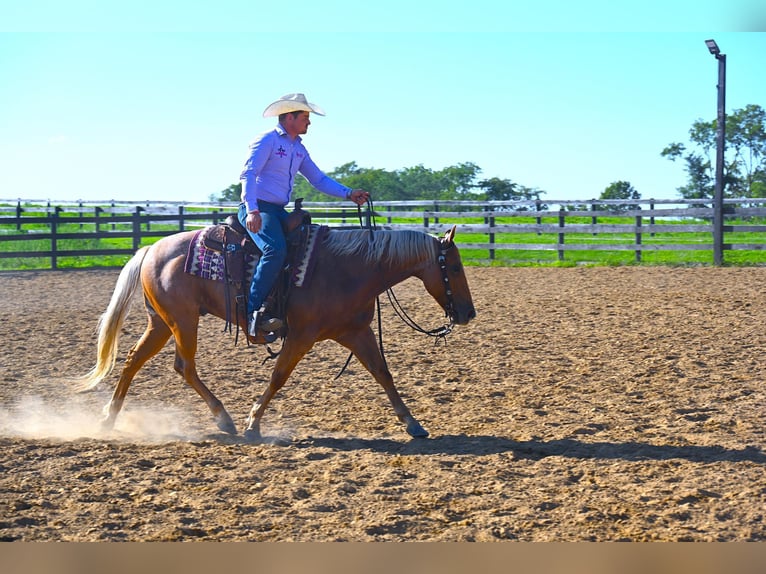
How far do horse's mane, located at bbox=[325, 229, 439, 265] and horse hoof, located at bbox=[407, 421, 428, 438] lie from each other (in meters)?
1.14

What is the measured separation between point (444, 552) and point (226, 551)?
35.7 inches

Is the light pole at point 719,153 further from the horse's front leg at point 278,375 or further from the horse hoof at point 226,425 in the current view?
the horse hoof at point 226,425

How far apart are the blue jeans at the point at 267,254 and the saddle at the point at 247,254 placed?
8 centimetres

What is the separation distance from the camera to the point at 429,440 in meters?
6.05

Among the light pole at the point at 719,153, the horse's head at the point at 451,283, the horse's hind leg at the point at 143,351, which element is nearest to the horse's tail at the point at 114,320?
the horse's hind leg at the point at 143,351

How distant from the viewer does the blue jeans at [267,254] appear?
618 centimetres

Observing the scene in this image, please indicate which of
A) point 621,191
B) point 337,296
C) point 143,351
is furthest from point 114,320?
point 621,191

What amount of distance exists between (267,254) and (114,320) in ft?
5.44

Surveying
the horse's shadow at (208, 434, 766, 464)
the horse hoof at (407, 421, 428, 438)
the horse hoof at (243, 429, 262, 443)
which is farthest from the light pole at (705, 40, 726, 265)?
the horse hoof at (243, 429, 262, 443)

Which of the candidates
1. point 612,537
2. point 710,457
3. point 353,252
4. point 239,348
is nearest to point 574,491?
point 612,537

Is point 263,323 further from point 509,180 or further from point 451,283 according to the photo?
point 509,180

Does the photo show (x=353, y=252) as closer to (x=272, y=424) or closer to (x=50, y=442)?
(x=272, y=424)

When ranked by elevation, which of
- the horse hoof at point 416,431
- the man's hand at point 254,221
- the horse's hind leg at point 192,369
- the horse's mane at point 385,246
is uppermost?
the man's hand at point 254,221

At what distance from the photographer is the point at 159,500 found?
15.1 feet
